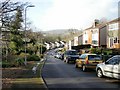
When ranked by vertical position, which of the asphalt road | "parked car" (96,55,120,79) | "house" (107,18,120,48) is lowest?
the asphalt road

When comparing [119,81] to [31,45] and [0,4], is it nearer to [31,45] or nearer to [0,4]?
[0,4]

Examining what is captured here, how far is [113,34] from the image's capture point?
Answer: 62.0 metres

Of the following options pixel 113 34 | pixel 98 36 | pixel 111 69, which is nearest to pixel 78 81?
pixel 111 69

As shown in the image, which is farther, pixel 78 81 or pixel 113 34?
pixel 113 34

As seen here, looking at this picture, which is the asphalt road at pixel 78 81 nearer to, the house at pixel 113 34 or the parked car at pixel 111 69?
the parked car at pixel 111 69

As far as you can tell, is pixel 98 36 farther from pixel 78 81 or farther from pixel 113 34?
pixel 78 81

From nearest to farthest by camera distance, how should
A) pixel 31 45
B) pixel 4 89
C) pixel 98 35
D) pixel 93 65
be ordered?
pixel 4 89
pixel 93 65
pixel 31 45
pixel 98 35

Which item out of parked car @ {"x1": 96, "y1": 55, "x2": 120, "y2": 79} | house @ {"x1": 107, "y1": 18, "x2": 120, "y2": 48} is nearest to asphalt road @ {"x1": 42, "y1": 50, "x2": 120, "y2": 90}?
parked car @ {"x1": 96, "y1": 55, "x2": 120, "y2": 79}

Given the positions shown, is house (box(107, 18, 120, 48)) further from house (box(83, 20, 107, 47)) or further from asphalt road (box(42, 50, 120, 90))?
asphalt road (box(42, 50, 120, 90))

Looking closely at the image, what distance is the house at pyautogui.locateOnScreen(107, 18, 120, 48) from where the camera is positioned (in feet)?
196

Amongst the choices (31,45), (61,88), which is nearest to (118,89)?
(61,88)

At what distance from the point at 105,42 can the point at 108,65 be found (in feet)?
172

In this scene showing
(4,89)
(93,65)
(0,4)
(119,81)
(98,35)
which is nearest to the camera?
(0,4)

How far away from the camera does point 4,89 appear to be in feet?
43.9
